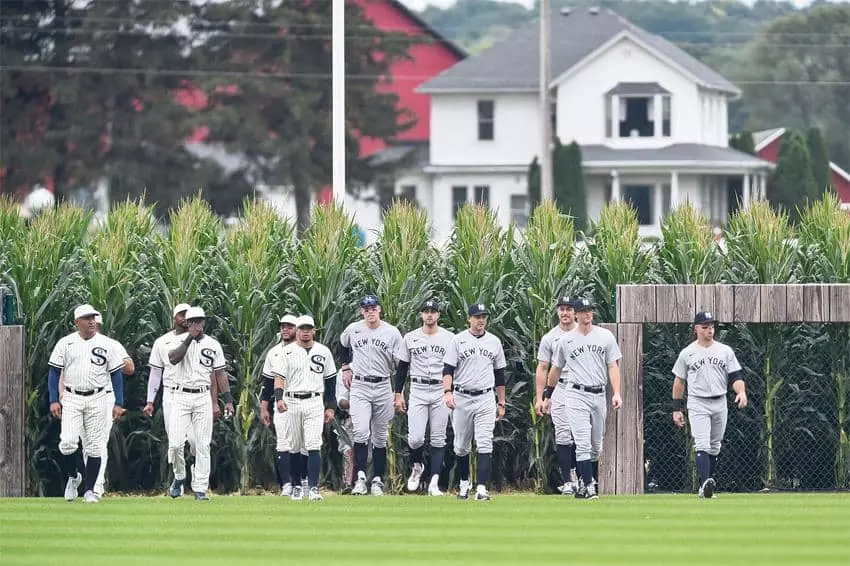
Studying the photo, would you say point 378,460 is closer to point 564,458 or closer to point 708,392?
point 564,458

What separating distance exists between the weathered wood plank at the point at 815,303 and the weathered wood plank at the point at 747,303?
49 centimetres

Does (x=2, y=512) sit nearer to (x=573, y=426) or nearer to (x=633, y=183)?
(x=573, y=426)

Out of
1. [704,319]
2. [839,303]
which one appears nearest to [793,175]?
[839,303]

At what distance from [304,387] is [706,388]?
12.8 feet

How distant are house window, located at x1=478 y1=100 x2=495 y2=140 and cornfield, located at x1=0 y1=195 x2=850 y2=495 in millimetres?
46996

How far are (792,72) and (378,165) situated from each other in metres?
41.1

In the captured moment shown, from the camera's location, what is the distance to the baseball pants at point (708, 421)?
16.8m

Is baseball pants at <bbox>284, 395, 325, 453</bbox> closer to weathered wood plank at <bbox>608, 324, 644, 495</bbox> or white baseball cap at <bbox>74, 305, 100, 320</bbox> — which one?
white baseball cap at <bbox>74, 305, 100, 320</bbox>

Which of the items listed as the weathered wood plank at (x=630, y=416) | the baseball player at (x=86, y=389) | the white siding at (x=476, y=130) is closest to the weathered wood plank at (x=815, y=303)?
the weathered wood plank at (x=630, y=416)

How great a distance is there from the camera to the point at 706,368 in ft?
55.2

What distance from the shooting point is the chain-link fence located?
717 inches

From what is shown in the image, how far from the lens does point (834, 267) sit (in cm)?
1855

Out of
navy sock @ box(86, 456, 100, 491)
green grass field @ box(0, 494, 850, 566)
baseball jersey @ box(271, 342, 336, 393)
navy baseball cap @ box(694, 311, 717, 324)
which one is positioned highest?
navy baseball cap @ box(694, 311, 717, 324)

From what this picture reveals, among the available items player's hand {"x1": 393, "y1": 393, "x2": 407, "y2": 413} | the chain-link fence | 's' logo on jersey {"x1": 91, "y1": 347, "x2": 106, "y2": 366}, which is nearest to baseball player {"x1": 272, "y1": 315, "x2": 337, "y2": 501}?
player's hand {"x1": 393, "y1": 393, "x2": 407, "y2": 413}
